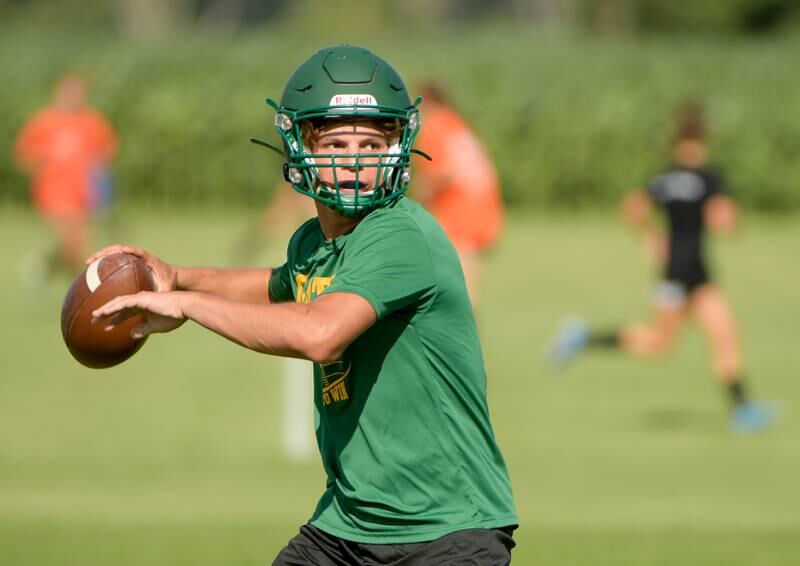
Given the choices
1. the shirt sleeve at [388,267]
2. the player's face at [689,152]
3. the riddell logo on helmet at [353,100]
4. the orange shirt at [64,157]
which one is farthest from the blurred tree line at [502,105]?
the shirt sleeve at [388,267]

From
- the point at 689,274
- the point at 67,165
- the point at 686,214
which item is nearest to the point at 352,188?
the point at 689,274

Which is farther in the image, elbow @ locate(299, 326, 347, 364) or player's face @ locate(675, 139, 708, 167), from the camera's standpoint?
player's face @ locate(675, 139, 708, 167)

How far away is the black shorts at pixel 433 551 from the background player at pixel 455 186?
8.57 m

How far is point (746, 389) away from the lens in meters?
14.1

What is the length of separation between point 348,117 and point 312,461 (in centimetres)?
715

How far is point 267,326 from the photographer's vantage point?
13.3 feet

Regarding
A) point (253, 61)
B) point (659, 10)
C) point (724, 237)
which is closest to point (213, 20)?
point (659, 10)

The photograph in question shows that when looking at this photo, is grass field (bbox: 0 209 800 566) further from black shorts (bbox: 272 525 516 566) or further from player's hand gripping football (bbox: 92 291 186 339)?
player's hand gripping football (bbox: 92 291 186 339)

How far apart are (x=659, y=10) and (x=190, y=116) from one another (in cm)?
3275

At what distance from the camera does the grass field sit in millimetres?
9180

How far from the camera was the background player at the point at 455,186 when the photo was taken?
520 inches

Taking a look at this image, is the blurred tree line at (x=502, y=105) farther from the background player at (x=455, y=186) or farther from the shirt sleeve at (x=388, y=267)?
the shirt sleeve at (x=388, y=267)

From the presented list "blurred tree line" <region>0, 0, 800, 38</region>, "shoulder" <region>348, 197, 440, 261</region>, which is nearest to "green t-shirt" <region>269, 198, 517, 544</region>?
"shoulder" <region>348, 197, 440, 261</region>

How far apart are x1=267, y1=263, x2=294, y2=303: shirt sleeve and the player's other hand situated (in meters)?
0.33
